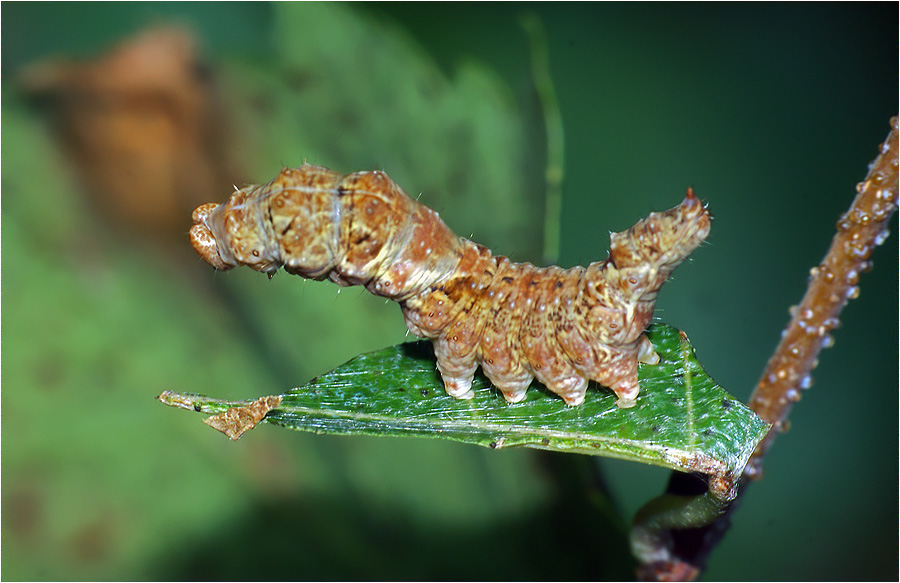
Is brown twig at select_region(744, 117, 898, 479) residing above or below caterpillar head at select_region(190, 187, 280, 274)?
below

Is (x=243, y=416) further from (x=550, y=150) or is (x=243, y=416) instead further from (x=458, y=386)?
(x=550, y=150)

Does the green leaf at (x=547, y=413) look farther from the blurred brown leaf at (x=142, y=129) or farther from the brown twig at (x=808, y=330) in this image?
the blurred brown leaf at (x=142, y=129)

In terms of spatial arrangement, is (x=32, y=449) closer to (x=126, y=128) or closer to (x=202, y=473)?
(x=202, y=473)

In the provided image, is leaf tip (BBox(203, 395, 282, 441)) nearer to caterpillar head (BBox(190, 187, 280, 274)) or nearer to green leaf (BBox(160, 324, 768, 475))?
green leaf (BBox(160, 324, 768, 475))

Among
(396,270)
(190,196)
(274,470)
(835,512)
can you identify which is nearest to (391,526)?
(274,470)

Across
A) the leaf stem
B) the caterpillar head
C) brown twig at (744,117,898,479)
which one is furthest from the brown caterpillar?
the leaf stem

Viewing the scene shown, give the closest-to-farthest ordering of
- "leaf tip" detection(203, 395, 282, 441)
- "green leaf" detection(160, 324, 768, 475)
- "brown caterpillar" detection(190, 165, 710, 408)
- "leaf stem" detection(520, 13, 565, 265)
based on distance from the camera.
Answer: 1. "green leaf" detection(160, 324, 768, 475)
2. "leaf tip" detection(203, 395, 282, 441)
3. "brown caterpillar" detection(190, 165, 710, 408)
4. "leaf stem" detection(520, 13, 565, 265)

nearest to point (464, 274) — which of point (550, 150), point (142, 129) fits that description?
point (550, 150)
